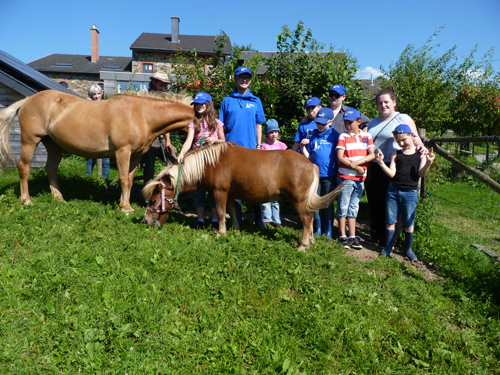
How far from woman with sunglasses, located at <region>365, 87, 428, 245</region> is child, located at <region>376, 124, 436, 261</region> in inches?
4.7

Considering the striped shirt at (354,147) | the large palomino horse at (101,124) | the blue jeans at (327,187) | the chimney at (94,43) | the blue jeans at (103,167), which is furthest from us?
the chimney at (94,43)

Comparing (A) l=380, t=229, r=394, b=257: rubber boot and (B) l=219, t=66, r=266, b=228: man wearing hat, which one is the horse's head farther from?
(A) l=380, t=229, r=394, b=257: rubber boot

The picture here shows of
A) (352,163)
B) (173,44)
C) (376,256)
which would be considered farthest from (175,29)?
(376,256)

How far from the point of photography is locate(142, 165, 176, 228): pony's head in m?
4.82

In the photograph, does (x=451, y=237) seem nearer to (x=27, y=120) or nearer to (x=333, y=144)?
(x=333, y=144)

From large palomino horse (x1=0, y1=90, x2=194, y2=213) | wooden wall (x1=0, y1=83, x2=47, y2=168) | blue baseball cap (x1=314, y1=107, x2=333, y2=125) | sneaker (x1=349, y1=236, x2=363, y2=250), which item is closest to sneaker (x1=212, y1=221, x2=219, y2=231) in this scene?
large palomino horse (x1=0, y1=90, x2=194, y2=213)

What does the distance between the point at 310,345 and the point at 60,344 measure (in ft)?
6.63

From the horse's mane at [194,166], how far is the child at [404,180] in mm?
2250

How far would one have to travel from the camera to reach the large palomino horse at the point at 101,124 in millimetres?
5625

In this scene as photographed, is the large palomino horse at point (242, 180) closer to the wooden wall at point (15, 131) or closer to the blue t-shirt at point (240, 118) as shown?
the blue t-shirt at point (240, 118)

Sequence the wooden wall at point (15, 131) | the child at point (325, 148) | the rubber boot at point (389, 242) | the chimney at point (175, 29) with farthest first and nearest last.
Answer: the chimney at point (175, 29) → the wooden wall at point (15, 131) → the child at point (325, 148) → the rubber boot at point (389, 242)

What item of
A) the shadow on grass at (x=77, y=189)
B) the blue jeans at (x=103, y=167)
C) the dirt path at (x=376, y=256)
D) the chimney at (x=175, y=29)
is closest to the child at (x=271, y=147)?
the dirt path at (x=376, y=256)

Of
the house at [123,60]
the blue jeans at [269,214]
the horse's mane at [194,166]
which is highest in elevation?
the house at [123,60]

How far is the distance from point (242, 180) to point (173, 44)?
137 ft
